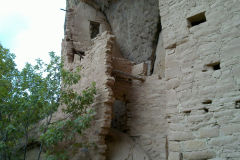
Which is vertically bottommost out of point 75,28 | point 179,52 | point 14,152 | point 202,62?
point 14,152

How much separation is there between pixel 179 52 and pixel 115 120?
617cm

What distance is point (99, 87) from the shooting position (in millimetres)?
7039

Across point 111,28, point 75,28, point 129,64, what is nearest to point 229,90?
point 129,64

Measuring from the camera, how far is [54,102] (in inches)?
255

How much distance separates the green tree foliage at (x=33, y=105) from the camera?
601 cm

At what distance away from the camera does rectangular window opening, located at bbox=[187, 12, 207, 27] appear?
3906 mm

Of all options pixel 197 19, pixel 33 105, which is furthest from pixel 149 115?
pixel 197 19

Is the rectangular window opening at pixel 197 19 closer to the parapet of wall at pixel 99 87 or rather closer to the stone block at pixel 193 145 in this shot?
the stone block at pixel 193 145

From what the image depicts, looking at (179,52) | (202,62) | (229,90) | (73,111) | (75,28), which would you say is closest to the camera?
(229,90)

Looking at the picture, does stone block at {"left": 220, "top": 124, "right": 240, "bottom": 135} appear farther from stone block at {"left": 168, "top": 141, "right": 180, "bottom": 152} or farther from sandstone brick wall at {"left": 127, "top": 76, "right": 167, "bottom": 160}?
sandstone brick wall at {"left": 127, "top": 76, "right": 167, "bottom": 160}

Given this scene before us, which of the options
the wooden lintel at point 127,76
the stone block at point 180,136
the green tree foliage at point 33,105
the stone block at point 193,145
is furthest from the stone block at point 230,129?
the wooden lintel at point 127,76

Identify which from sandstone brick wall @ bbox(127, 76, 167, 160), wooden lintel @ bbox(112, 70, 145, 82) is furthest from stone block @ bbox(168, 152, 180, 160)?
wooden lintel @ bbox(112, 70, 145, 82)

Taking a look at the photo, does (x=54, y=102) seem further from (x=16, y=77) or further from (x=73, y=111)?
(x=16, y=77)

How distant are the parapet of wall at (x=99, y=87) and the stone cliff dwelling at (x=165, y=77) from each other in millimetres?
25
